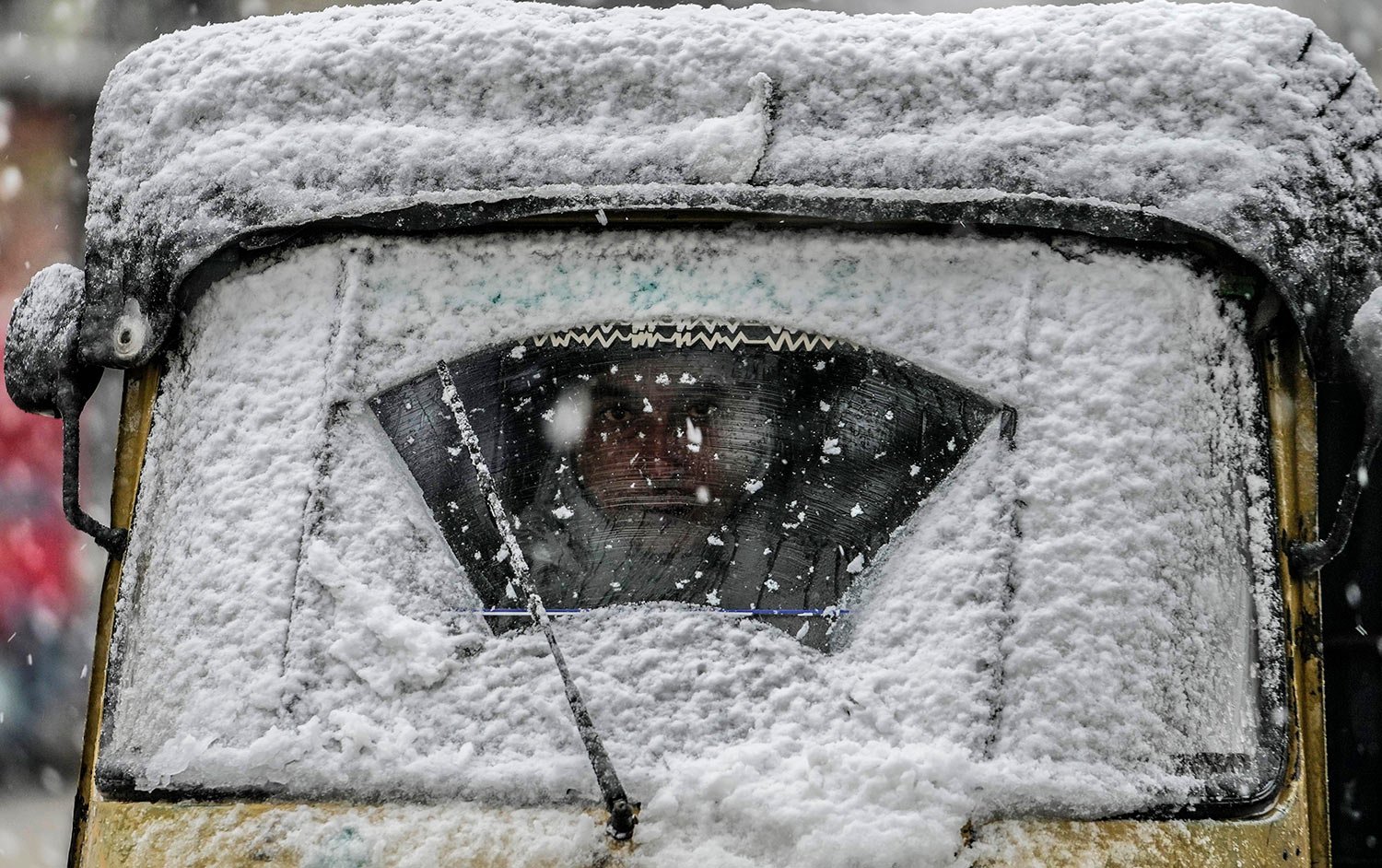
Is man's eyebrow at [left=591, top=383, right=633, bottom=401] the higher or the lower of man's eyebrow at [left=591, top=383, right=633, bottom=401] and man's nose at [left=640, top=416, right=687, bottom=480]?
the higher

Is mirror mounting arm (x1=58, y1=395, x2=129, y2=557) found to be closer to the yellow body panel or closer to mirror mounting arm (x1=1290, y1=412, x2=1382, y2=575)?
the yellow body panel

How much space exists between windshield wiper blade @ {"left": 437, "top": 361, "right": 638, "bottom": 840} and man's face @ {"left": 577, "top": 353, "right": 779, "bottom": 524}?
144 millimetres

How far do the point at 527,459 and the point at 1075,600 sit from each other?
0.84 m

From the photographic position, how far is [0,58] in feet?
22.1

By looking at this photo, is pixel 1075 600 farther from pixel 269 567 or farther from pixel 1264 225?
pixel 269 567

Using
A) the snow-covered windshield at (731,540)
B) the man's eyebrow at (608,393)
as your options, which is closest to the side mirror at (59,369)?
the snow-covered windshield at (731,540)

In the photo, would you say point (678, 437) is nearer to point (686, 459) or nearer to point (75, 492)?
point (686, 459)

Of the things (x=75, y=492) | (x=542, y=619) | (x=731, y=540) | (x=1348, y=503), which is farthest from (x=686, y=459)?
(x=75, y=492)

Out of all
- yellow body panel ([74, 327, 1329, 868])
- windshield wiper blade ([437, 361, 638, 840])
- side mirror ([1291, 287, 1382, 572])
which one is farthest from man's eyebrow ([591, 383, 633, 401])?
side mirror ([1291, 287, 1382, 572])

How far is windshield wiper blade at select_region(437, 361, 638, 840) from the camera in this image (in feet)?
5.29

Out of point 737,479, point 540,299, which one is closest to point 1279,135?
point 737,479

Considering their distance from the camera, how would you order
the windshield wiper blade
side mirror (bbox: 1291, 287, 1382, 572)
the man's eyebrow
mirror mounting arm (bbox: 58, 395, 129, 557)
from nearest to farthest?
1. the windshield wiper blade
2. side mirror (bbox: 1291, 287, 1382, 572)
3. the man's eyebrow
4. mirror mounting arm (bbox: 58, 395, 129, 557)

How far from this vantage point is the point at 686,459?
1.81 metres

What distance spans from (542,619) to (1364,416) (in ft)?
4.11
